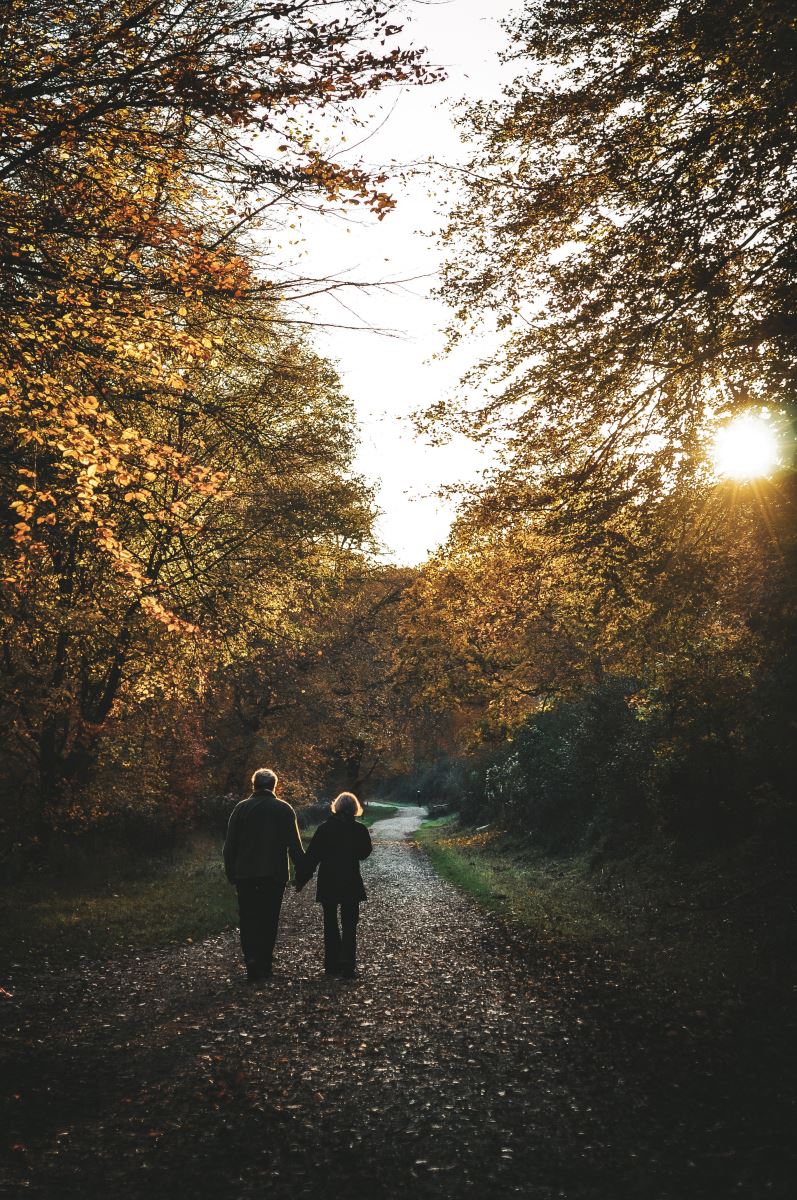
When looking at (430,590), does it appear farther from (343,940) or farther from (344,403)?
(344,403)

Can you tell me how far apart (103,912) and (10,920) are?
166cm

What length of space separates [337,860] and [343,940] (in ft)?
3.13

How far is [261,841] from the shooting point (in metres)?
8.15

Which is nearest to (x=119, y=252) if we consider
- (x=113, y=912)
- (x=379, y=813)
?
(x=113, y=912)

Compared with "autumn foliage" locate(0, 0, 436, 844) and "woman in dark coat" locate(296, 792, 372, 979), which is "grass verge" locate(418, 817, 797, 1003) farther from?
"autumn foliage" locate(0, 0, 436, 844)

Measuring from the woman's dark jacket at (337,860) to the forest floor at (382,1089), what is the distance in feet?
3.19

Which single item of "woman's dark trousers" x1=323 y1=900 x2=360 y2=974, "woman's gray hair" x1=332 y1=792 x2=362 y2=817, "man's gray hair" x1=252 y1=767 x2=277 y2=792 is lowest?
"woman's dark trousers" x1=323 y1=900 x2=360 y2=974

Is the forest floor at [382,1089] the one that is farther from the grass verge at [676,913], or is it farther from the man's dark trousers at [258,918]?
the grass verge at [676,913]

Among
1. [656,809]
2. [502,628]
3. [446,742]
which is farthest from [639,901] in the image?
[446,742]

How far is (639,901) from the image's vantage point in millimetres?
12188

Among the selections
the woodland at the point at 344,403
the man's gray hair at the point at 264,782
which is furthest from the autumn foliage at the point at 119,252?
the man's gray hair at the point at 264,782

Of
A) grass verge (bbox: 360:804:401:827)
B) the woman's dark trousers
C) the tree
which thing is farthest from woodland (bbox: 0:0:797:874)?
grass verge (bbox: 360:804:401:827)

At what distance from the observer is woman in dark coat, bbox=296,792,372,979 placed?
8531 mm

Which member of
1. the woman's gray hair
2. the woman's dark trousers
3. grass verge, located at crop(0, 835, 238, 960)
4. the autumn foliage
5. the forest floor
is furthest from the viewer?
grass verge, located at crop(0, 835, 238, 960)
